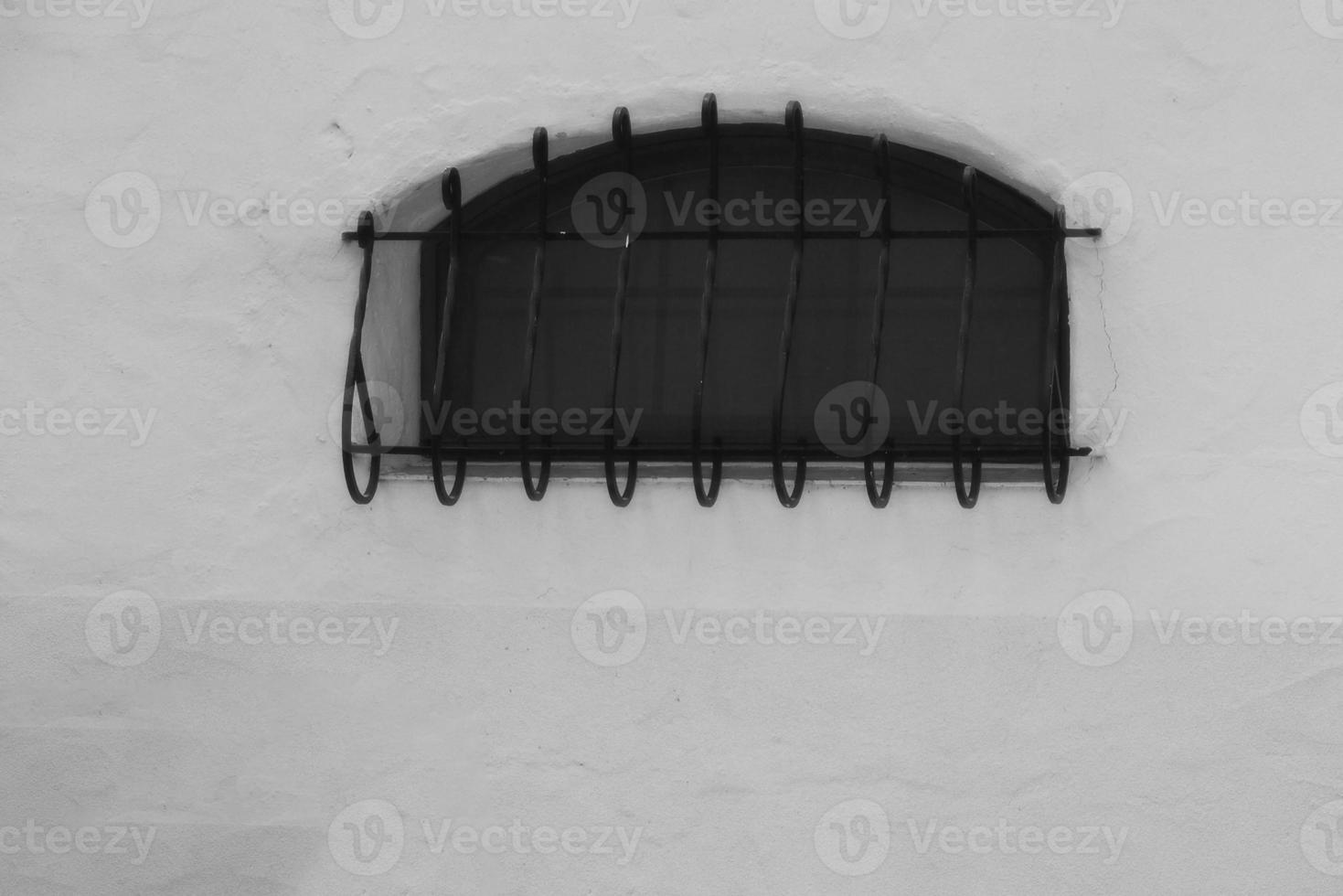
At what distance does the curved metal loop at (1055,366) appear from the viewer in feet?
6.62

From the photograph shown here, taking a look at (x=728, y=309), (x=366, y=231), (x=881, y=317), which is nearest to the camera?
(x=881, y=317)

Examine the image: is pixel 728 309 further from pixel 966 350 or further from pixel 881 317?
pixel 966 350

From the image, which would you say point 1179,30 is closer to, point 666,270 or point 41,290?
point 666,270

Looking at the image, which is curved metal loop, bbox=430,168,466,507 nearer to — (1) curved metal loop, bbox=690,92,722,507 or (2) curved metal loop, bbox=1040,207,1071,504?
(1) curved metal loop, bbox=690,92,722,507

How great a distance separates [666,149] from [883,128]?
16.6 inches

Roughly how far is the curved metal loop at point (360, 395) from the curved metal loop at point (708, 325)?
582mm

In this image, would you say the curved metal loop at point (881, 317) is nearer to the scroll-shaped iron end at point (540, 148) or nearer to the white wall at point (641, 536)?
the white wall at point (641, 536)

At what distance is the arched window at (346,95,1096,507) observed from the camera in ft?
7.04

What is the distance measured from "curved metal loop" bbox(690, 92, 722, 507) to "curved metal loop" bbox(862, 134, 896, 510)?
10.7 inches

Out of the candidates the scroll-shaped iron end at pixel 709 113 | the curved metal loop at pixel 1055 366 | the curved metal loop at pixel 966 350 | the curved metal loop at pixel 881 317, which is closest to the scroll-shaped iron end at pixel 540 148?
the scroll-shaped iron end at pixel 709 113

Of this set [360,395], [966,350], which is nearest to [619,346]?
[360,395]

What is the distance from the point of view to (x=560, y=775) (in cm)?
212

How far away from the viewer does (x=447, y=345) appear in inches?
83.4

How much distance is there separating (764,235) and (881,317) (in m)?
0.28
